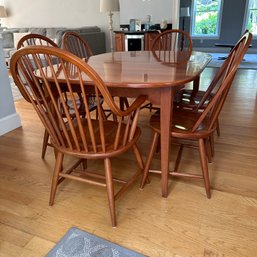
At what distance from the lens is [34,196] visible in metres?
1.60

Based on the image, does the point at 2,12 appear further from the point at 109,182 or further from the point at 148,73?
the point at 109,182

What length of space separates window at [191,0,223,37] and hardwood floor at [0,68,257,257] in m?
7.50

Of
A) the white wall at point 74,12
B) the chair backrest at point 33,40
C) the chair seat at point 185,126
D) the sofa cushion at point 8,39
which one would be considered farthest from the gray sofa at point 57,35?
the chair seat at point 185,126

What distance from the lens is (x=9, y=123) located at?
2600 millimetres

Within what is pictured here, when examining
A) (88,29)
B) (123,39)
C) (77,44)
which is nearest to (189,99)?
(77,44)

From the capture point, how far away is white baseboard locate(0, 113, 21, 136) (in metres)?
2.53

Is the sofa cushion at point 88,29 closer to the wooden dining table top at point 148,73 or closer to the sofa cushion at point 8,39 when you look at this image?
the sofa cushion at point 8,39

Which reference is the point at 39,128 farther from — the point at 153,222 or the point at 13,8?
the point at 13,8

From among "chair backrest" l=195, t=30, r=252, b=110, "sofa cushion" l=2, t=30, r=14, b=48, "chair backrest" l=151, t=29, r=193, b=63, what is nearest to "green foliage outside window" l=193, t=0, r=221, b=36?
"sofa cushion" l=2, t=30, r=14, b=48

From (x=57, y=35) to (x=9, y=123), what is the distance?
296 cm

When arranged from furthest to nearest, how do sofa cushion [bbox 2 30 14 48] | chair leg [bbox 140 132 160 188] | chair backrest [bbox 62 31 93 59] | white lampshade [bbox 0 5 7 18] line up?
white lampshade [bbox 0 5 7 18] → sofa cushion [bbox 2 30 14 48] → chair backrest [bbox 62 31 93 59] → chair leg [bbox 140 132 160 188]

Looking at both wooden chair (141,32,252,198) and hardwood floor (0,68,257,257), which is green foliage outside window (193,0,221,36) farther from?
wooden chair (141,32,252,198)

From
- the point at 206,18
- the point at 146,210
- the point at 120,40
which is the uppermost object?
the point at 206,18

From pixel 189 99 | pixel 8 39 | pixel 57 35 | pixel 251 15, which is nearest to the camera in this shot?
pixel 189 99
